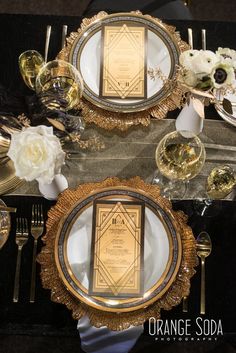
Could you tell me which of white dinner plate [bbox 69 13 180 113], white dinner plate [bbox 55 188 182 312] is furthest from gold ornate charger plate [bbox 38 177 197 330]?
white dinner plate [bbox 69 13 180 113]

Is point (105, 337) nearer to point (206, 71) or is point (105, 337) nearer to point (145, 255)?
point (145, 255)

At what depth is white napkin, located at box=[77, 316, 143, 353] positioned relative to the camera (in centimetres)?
131

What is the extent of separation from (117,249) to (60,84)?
0.51 m

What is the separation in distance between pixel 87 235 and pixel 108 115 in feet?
1.23

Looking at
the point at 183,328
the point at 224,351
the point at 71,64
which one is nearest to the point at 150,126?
the point at 71,64

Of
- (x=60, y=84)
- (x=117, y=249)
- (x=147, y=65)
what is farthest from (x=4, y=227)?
(x=147, y=65)

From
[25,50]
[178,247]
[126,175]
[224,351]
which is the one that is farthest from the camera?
[224,351]

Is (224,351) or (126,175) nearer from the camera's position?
(126,175)

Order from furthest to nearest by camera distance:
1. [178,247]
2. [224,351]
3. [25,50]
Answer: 1. [224,351]
2. [25,50]
3. [178,247]

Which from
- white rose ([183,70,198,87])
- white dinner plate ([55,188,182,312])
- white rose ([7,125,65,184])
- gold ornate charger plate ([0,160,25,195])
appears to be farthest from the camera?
gold ornate charger plate ([0,160,25,195])

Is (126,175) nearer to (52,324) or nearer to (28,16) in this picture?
(52,324)

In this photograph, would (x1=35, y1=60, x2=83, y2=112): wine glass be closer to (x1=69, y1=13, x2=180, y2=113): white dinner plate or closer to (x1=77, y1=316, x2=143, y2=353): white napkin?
(x1=69, y1=13, x2=180, y2=113): white dinner plate

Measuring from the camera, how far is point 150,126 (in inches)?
56.9

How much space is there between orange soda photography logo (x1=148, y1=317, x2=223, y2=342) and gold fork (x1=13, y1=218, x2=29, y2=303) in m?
0.39
